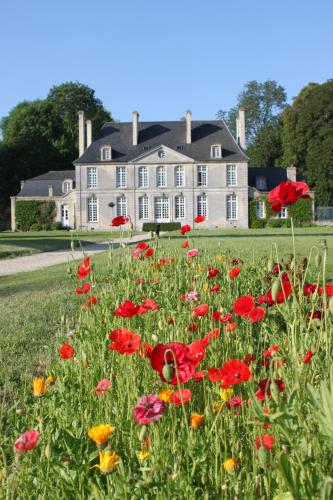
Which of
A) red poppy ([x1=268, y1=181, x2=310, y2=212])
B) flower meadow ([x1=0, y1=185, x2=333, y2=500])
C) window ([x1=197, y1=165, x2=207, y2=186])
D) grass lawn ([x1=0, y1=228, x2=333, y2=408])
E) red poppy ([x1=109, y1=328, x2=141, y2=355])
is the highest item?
window ([x1=197, y1=165, x2=207, y2=186])

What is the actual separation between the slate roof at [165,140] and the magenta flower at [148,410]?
45.6 m

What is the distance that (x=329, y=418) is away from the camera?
1536 mm

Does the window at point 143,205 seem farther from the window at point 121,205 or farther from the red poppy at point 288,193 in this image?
the red poppy at point 288,193

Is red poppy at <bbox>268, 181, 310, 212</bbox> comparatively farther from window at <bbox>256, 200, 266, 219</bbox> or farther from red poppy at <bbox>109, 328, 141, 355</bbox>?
window at <bbox>256, 200, 266, 219</bbox>

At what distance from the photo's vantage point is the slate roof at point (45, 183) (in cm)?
4856

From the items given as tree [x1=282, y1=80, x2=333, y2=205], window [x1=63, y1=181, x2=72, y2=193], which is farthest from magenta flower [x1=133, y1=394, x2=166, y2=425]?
window [x1=63, y1=181, x2=72, y2=193]

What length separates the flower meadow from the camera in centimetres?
158

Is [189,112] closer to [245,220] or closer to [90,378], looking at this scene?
[245,220]

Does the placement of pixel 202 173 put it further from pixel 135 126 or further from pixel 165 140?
pixel 135 126

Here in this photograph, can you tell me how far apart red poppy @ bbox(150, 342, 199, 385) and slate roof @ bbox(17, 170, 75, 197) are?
4781cm

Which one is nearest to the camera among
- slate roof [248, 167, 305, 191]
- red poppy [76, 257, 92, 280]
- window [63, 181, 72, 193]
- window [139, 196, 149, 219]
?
red poppy [76, 257, 92, 280]

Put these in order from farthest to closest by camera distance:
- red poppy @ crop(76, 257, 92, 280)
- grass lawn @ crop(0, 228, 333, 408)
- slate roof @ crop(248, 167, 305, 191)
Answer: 1. slate roof @ crop(248, 167, 305, 191)
2. grass lawn @ crop(0, 228, 333, 408)
3. red poppy @ crop(76, 257, 92, 280)

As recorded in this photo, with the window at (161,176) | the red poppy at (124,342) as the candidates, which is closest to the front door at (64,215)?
the window at (161,176)

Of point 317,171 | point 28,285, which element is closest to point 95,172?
point 317,171
